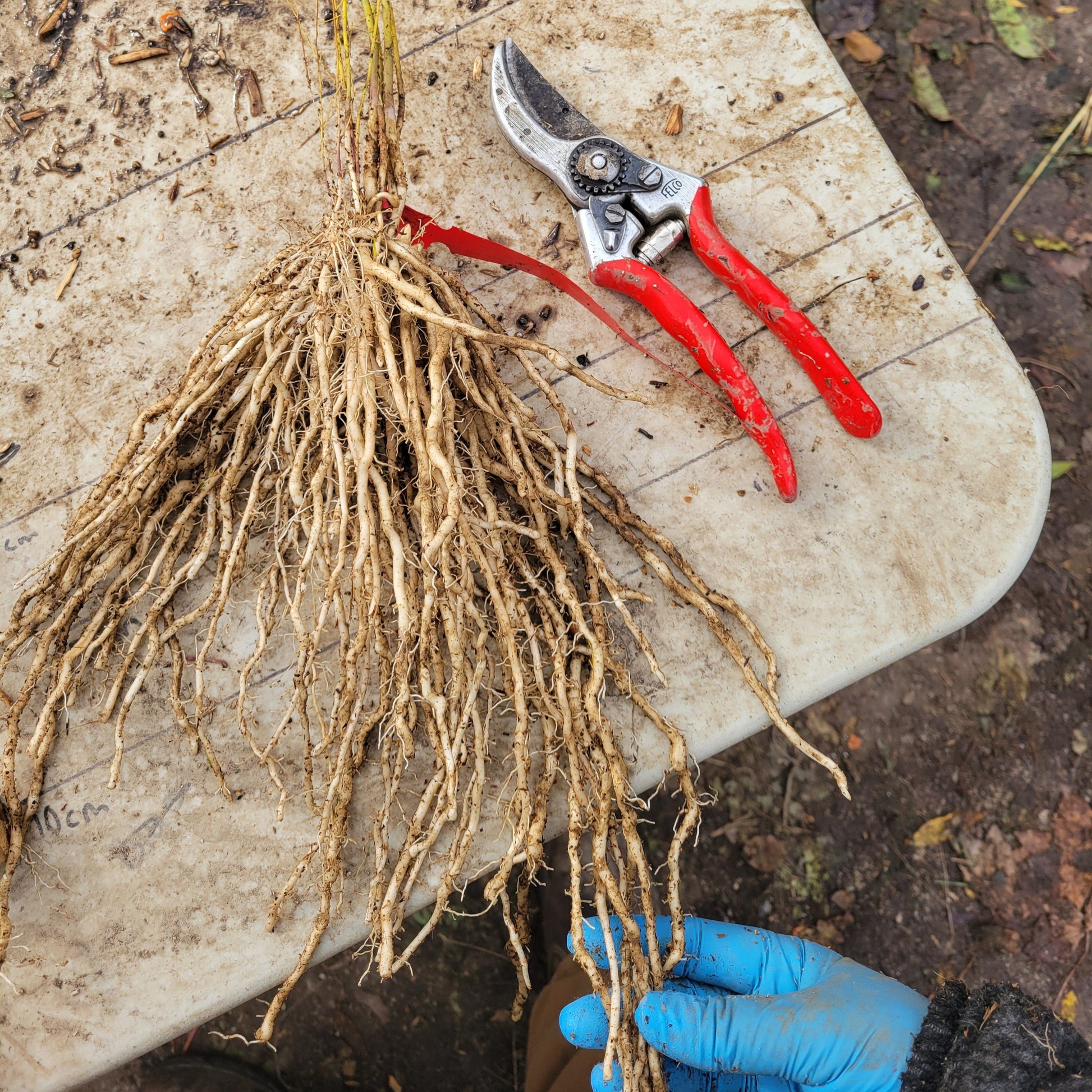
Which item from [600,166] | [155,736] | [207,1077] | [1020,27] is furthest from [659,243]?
[207,1077]

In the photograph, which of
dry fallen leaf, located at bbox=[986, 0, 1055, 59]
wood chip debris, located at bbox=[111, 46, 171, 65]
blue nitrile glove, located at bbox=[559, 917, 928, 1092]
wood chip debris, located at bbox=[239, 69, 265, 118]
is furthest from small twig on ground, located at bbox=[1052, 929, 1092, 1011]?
wood chip debris, located at bbox=[111, 46, 171, 65]

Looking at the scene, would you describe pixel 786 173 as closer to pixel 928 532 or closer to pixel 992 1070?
pixel 928 532

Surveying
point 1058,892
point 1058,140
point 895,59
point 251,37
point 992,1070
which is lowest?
point 1058,892

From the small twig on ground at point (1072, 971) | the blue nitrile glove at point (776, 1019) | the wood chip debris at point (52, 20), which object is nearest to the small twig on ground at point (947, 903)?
the small twig on ground at point (1072, 971)

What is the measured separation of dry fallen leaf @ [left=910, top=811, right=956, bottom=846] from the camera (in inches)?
67.9

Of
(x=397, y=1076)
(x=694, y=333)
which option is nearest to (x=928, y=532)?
(x=694, y=333)

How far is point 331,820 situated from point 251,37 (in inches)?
49.4

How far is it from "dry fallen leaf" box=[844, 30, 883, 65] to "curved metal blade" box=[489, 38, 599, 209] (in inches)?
43.7

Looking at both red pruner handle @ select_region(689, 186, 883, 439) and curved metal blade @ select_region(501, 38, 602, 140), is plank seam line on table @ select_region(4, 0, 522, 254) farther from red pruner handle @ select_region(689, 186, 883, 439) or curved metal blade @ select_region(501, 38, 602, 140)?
red pruner handle @ select_region(689, 186, 883, 439)

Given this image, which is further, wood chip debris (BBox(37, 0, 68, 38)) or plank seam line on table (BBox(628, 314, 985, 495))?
wood chip debris (BBox(37, 0, 68, 38))

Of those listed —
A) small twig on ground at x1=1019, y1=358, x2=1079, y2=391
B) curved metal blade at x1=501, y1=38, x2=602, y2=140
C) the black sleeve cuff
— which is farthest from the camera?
small twig on ground at x1=1019, y1=358, x2=1079, y2=391

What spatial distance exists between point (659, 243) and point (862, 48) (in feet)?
3.93

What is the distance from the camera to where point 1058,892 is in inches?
66.4

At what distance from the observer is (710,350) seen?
1142 mm
